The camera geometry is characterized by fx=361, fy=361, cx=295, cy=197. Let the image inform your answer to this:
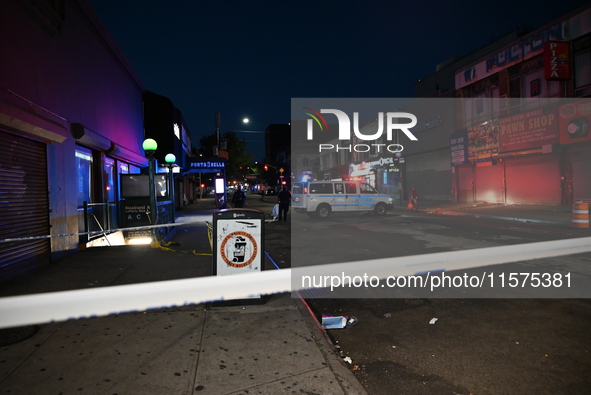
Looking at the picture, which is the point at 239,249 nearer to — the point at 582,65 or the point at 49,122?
the point at 49,122

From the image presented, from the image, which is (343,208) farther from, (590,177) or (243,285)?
(243,285)

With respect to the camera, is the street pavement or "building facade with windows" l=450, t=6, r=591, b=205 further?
"building facade with windows" l=450, t=6, r=591, b=205

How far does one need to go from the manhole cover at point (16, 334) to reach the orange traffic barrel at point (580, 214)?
15012 mm

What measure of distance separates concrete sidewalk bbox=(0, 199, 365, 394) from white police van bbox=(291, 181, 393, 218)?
1261 cm

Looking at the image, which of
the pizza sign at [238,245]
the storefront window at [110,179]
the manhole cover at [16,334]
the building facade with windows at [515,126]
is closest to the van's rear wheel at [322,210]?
the storefront window at [110,179]

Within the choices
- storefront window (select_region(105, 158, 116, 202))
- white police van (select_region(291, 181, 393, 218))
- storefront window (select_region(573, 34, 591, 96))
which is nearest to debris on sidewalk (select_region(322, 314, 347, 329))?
storefront window (select_region(105, 158, 116, 202))

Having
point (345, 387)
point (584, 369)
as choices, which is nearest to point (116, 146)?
point (345, 387)

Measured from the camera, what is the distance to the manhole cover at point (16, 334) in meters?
3.90

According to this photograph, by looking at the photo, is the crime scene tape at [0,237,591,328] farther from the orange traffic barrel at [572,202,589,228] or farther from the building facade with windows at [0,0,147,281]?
the orange traffic barrel at [572,202,589,228]

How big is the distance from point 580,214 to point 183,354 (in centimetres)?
1393

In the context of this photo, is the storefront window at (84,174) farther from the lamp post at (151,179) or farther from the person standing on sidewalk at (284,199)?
the person standing on sidewalk at (284,199)

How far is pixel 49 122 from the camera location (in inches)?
308

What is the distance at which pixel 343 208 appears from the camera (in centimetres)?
1848

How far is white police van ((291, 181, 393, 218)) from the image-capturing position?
17969 mm
